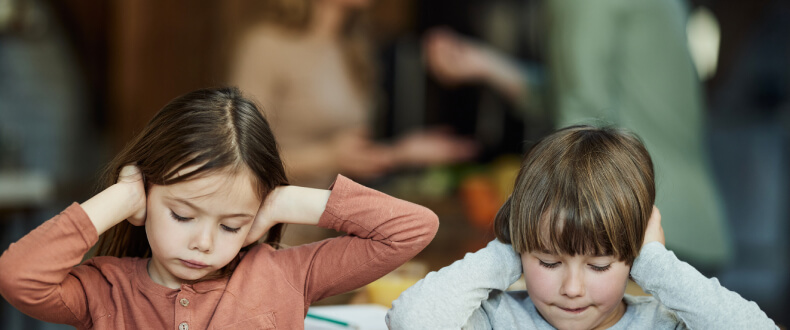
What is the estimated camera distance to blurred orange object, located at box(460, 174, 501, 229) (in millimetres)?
3064

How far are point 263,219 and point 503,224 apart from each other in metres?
0.33

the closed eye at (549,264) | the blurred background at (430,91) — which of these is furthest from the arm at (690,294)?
the blurred background at (430,91)

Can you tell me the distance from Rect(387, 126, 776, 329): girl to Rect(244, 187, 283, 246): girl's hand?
0.21 m

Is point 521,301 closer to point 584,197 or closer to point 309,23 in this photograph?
point 584,197

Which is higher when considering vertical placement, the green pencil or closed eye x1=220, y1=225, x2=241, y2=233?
closed eye x1=220, y1=225, x2=241, y2=233

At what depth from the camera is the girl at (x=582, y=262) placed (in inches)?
40.7

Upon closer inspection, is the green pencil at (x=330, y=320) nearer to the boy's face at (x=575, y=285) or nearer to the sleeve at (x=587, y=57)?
the boy's face at (x=575, y=285)

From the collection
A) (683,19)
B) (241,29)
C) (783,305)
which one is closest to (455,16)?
(241,29)

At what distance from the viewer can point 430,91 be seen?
3.22 meters

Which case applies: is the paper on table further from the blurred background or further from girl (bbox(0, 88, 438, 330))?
the blurred background

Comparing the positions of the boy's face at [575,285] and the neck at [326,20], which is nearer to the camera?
the boy's face at [575,285]

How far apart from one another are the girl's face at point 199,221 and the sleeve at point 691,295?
52 centimetres

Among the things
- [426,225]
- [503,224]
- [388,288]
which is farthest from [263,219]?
[388,288]

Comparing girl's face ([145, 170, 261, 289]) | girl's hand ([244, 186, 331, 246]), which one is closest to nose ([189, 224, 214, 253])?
girl's face ([145, 170, 261, 289])
